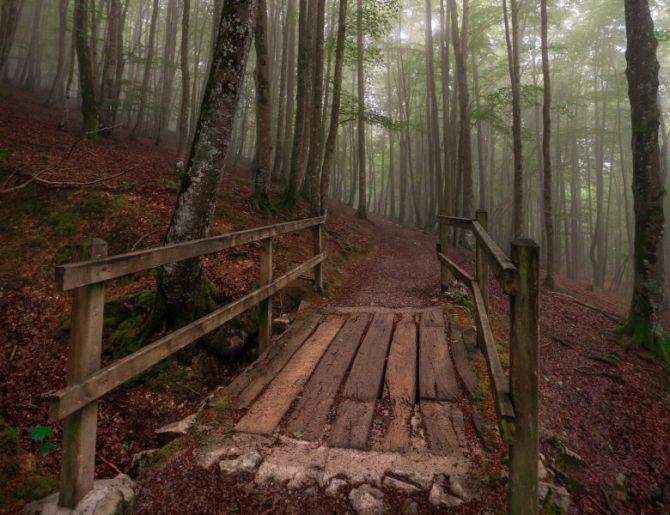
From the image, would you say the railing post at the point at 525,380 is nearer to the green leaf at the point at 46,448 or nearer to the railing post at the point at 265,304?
the railing post at the point at 265,304

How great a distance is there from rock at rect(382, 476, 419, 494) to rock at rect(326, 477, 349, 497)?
0.82 feet

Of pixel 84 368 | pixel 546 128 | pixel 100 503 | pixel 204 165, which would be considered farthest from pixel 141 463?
pixel 546 128

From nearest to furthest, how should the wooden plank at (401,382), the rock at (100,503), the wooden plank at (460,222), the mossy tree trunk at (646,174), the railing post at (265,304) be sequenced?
the rock at (100,503) < the wooden plank at (401,382) < the railing post at (265,304) < the wooden plank at (460,222) < the mossy tree trunk at (646,174)

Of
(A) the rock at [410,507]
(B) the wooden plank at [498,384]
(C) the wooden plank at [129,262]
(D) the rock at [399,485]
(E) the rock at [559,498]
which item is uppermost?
(C) the wooden plank at [129,262]

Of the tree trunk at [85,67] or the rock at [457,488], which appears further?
the tree trunk at [85,67]

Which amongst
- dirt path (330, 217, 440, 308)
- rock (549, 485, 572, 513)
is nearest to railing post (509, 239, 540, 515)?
rock (549, 485, 572, 513)

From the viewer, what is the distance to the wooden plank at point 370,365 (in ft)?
11.0

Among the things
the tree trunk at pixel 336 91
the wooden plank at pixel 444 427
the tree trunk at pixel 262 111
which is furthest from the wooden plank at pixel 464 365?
the tree trunk at pixel 262 111

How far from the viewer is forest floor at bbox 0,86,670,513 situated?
3342 mm

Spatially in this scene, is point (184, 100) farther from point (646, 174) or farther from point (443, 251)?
point (646, 174)

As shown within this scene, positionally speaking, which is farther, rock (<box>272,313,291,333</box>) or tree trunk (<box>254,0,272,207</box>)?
tree trunk (<box>254,0,272,207</box>)

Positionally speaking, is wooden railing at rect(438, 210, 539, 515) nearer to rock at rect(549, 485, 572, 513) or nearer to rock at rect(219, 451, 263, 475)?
rock at rect(549, 485, 572, 513)

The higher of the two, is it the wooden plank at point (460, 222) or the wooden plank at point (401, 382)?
the wooden plank at point (460, 222)

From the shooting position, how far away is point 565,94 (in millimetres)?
24828
